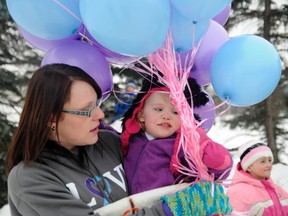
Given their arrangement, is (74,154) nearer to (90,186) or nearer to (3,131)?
(90,186)

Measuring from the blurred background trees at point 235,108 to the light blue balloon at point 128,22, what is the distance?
3.86 metres

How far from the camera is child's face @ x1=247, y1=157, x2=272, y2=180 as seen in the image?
11.2 feet

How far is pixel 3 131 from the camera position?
18.6 feet

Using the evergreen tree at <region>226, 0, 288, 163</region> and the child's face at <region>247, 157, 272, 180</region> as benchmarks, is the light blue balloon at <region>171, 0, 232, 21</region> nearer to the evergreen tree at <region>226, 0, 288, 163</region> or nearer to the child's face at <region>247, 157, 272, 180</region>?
the child's face at <region>247, 157, 272, 180</region>

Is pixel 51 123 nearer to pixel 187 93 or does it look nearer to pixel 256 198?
pixel 187 93

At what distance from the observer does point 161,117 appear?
1826 millimetres

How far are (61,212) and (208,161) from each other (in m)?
0.62

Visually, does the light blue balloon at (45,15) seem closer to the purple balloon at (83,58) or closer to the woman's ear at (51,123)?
the purple balloon at (83,58)

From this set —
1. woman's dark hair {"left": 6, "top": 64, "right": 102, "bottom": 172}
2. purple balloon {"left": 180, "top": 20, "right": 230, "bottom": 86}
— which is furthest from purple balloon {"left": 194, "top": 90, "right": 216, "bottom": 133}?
woman's dark hair {"left": 6, "top": 64, "right": 102, "bottom": 172}

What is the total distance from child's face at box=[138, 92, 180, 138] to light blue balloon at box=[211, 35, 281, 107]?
0.87 feet

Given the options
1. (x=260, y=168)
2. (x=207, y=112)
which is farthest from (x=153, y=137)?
(x=260, y=168)

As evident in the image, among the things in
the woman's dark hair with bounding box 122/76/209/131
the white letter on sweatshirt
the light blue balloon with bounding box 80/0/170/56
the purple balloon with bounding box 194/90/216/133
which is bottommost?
the white letter on sweatshirt

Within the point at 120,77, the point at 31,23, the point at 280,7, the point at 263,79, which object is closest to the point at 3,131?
the point at 120,77

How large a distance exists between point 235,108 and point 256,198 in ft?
13.2
